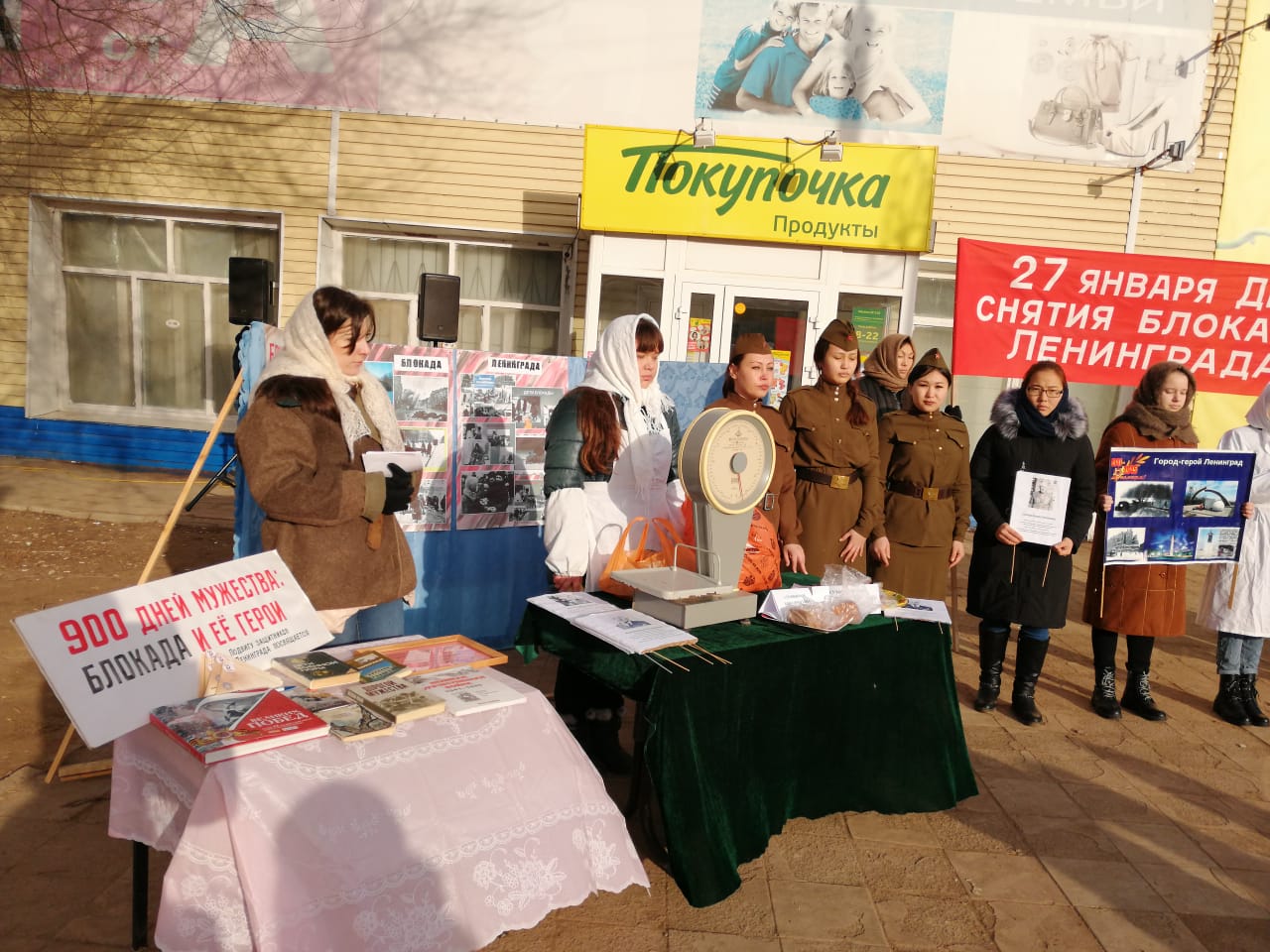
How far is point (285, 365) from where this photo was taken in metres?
2.42

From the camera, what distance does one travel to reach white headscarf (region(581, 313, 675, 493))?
2908 millimetres

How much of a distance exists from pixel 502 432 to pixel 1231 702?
13.0ft

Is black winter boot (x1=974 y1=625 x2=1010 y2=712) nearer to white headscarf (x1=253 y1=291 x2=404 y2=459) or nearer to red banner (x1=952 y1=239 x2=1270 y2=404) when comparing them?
red banner (x1=952 y1=239 x2=1270 y2=404)

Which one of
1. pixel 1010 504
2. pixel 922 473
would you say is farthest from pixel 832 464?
pixel 1010 504

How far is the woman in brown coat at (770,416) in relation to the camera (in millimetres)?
3336

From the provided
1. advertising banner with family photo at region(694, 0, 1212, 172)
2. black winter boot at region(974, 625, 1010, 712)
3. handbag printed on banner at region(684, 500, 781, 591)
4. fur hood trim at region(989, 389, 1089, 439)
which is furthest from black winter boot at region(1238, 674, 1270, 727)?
advertising banner with family photo at region(694, 0, 1212, 172)

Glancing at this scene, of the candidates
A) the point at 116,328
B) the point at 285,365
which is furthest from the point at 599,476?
the point at 116,328

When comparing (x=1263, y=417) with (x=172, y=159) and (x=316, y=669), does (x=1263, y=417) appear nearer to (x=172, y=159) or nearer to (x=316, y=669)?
(x=316, y=669)

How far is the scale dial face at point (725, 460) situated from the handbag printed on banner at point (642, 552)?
30 centimetres

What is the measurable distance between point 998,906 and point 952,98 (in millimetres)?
7890

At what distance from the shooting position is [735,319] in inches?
310

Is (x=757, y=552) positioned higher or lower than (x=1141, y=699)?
higher

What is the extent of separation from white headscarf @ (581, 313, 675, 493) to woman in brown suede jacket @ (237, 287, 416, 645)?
0.76m

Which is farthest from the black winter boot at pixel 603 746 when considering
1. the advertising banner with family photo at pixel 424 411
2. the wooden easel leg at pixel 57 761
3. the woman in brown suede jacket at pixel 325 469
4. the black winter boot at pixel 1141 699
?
the black winter boot at pixel 1141 699
